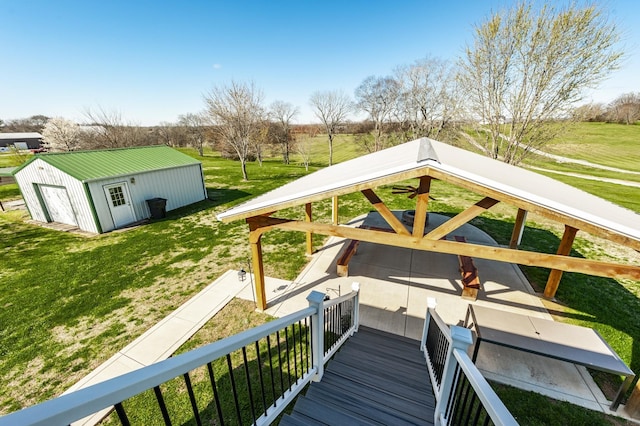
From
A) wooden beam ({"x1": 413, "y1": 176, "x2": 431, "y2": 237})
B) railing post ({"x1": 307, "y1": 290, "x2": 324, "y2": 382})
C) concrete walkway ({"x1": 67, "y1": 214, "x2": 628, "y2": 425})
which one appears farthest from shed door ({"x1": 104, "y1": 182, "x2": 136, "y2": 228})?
wooden beam ({"x1": 413, "y1": 176, "x2": 431, "y2": 237})

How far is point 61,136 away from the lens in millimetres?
30781

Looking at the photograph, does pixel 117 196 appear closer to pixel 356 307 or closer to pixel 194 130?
pixel 356 307

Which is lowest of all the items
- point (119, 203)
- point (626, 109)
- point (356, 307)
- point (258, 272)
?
point (356, 307)

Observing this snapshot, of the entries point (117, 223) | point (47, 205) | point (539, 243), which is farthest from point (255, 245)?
point (47, 205)

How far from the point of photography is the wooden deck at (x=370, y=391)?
3.33 metres

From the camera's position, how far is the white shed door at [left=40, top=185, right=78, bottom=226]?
461 inches

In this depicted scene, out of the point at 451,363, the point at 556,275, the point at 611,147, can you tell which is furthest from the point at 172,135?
the point at 611,147

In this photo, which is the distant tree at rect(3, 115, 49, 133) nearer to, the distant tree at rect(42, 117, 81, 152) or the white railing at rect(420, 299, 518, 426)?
the distant tree at rect(42, 117, 81, 152)

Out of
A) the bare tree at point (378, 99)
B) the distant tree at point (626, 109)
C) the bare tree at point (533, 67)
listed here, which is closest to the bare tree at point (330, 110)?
the bare tree at point (378, 99)

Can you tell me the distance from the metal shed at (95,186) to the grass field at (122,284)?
0.96 meters

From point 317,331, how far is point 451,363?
174cm

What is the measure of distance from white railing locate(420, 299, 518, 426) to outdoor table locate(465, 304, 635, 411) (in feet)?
3.31

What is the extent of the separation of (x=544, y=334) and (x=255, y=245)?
608 cm

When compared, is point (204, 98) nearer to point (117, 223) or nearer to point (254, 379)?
point (117, 223)
